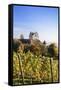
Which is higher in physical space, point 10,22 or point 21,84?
point 10,22

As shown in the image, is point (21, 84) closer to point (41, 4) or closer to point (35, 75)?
point (35, 75)

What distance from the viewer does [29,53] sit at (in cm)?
221

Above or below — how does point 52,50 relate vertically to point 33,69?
above

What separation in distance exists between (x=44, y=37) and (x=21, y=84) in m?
0.39

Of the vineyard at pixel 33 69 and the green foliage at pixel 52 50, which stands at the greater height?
the green foliage at pixel 52 50

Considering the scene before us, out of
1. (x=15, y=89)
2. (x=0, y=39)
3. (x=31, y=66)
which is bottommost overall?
(x=15, y=89)

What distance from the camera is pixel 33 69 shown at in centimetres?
222

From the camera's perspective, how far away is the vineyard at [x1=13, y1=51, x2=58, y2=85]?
2.17 m

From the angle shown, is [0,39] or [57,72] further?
[57,72]

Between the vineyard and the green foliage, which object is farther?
the green foliage

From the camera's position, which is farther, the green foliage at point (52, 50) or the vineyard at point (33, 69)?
the green foliage at point (52, 50)

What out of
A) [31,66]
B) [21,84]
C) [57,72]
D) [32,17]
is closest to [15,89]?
[21,84]

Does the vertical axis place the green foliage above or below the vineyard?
above

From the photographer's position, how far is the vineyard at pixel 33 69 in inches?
85.4
